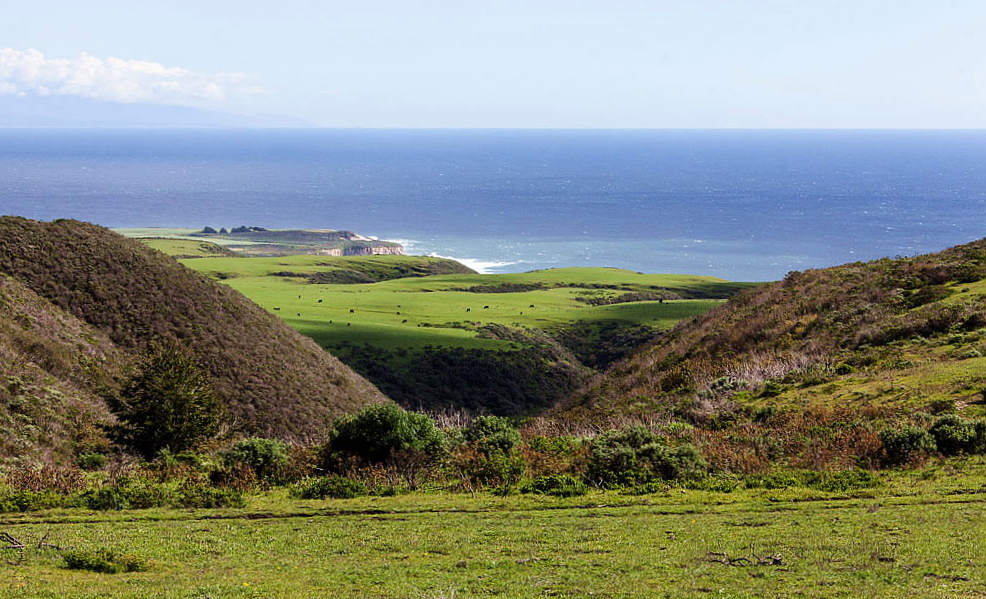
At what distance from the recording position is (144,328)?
38.3m

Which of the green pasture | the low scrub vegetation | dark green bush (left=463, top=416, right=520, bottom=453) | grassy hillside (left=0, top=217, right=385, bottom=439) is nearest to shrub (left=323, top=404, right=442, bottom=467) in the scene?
the low scrub vegetation

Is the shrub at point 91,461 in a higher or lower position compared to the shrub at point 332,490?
lower

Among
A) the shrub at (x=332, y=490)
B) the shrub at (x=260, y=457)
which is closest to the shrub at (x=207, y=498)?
the shrub at (x=332, y=490)

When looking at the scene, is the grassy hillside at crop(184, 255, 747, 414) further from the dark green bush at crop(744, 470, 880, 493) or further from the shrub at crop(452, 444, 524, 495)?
the dark green bush at crop(744, 470, 880, 493)

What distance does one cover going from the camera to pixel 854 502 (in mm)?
15344

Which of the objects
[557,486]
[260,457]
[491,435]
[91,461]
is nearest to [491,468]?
[557,486]

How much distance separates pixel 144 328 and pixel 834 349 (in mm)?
30900

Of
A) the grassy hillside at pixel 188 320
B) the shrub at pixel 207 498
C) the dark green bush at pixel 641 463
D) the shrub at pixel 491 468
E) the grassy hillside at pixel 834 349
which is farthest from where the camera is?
the grassy hillside at pixel 188 320

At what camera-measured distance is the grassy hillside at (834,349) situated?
921 inches

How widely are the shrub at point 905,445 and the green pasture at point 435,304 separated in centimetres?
4438

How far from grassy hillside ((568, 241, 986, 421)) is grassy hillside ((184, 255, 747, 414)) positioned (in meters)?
16.3

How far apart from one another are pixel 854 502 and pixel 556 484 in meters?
6.01

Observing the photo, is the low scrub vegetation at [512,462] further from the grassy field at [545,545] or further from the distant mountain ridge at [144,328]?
the distant mountain ridge at [144,328]

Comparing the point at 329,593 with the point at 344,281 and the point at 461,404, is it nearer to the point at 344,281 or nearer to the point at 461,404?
the point at 461,404
